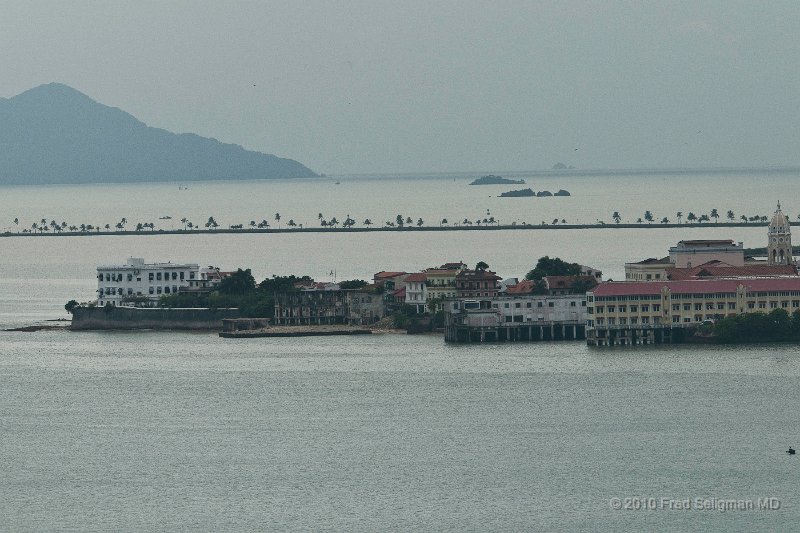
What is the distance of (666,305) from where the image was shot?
57.0m

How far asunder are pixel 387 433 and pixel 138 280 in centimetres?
3143

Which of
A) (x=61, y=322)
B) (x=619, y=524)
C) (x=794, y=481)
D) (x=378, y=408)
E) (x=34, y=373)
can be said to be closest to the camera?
(x=619, y=524)

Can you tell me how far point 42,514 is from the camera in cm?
3173

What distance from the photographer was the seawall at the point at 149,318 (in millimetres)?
64500

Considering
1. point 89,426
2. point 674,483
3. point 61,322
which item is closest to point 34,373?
point 89,426

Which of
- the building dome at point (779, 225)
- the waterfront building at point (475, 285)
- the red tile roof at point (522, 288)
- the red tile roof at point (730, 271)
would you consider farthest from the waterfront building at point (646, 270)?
the waterfront building at point (475, 285)

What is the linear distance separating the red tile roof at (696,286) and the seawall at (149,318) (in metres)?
13.1

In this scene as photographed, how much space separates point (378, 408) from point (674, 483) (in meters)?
10.5

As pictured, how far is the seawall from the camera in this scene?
212 feet

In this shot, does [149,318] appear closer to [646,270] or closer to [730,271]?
[646,270]

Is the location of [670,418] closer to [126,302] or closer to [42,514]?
[42,514]

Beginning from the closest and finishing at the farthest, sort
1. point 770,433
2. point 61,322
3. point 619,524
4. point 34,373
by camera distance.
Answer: point 619,524
point 770,433
point 34,373
point 61,322

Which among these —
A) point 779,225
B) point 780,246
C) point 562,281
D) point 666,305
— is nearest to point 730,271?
point 562,281

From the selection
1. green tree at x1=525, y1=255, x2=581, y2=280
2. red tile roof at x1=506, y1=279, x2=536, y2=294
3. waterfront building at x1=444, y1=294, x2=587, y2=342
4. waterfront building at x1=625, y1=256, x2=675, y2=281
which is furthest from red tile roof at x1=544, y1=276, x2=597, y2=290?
waterfront building at x1=444, y1=294, x2=587, y2=342
